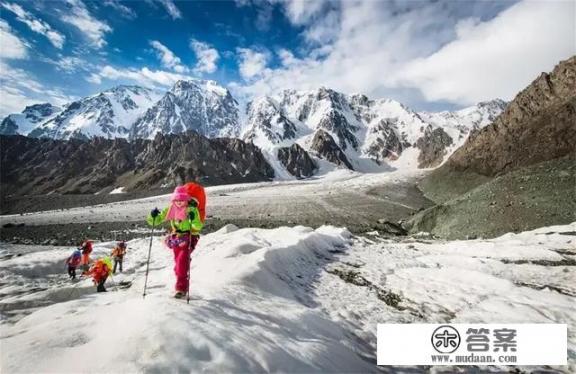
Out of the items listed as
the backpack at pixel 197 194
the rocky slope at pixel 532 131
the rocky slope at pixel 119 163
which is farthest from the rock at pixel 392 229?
the rocky slope at pixel 119 163

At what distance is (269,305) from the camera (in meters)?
8.45

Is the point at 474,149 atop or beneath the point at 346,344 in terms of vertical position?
atop

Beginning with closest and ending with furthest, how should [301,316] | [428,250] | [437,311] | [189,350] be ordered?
[189,350]
[301,316]
[437,311]
[428,250]

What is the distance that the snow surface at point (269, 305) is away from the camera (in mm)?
4840

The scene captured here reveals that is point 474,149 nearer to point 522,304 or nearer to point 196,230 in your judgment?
point 522,304

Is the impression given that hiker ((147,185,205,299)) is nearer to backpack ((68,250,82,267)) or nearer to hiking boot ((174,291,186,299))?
hiking boot ((174,291,186,299))

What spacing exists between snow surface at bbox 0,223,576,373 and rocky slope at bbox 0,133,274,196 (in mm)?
128630

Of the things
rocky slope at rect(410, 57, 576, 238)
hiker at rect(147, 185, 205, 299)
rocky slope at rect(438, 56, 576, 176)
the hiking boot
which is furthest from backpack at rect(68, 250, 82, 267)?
rocky slope at rect(438, 56, 576, 176)

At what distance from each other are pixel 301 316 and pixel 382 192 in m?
86.0

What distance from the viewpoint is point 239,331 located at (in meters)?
5.79

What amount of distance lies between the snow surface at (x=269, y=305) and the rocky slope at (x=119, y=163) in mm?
128630

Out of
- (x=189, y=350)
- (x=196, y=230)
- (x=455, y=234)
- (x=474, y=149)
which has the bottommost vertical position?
(x=455, y=234)

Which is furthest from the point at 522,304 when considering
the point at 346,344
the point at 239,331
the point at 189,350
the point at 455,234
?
the point at 455,234

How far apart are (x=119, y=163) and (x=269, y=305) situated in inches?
7262
